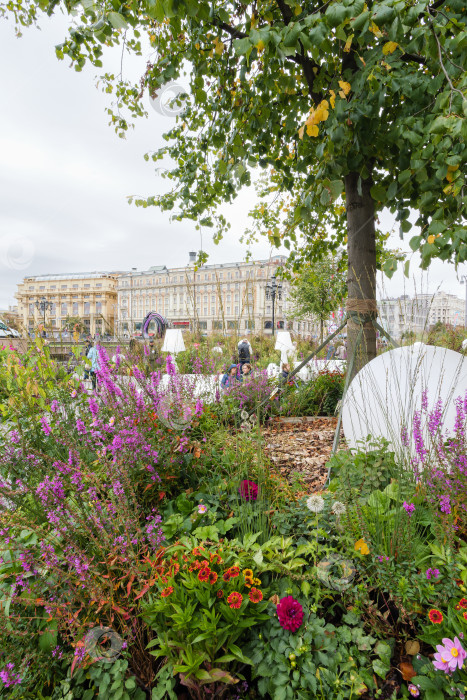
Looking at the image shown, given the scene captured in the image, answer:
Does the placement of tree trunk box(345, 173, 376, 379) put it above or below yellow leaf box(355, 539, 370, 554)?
above

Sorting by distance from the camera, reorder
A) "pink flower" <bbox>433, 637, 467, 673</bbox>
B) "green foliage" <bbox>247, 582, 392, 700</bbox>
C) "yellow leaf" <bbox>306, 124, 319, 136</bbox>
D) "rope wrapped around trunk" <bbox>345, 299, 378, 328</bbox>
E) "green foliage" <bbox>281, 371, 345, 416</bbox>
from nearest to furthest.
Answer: "pink flower" <bbox>433, 637, 467, 673</bbox>, "green foliage" <bbox>247, 582, 392, 700</bbox>, "yellow leaf" <bbox>306, 124, 319, 136</bbox>, "rope wrapped around trunk" <bbox>345, 299, 378, 328</bbox>, "green foliage" <bbox>281, 371, 345, 416</bbox>

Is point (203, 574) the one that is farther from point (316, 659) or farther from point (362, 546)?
point (362, 546)

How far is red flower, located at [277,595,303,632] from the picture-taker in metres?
1.33

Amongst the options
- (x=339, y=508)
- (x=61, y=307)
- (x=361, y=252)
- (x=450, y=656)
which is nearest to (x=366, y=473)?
(x=339, y=508)

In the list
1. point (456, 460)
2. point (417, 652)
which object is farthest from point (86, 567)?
point (456, 460)

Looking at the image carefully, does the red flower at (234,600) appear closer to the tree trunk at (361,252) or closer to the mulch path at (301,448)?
the mulch path at (301,448)

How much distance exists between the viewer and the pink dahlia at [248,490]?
1918mm

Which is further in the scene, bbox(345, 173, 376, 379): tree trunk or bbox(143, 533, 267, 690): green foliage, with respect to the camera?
bbox(345, 173, 376, 379): tree trunk

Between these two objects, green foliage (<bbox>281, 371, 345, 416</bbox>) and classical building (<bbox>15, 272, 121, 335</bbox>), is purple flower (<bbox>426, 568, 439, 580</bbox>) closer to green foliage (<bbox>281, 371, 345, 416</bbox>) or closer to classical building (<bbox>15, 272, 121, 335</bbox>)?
classical building (<bbox>15, 272, 121, 335</bbox>)

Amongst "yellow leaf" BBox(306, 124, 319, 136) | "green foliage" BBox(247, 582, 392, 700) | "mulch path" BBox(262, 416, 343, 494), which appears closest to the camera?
"green foliage" BBox(247, 582, 392, 700)

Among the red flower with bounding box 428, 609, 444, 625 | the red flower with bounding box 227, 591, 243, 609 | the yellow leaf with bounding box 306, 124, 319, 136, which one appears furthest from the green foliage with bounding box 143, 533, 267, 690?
the yellow leaf with bounding box 306, 124, 319, 136

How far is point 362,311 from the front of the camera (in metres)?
3.18

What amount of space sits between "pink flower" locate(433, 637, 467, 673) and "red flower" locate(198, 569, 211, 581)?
2.49 ft

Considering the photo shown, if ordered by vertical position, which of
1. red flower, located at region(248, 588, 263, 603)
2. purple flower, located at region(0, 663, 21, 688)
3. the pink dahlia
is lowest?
purple flower, located at region(0, 663, 21, 688)
